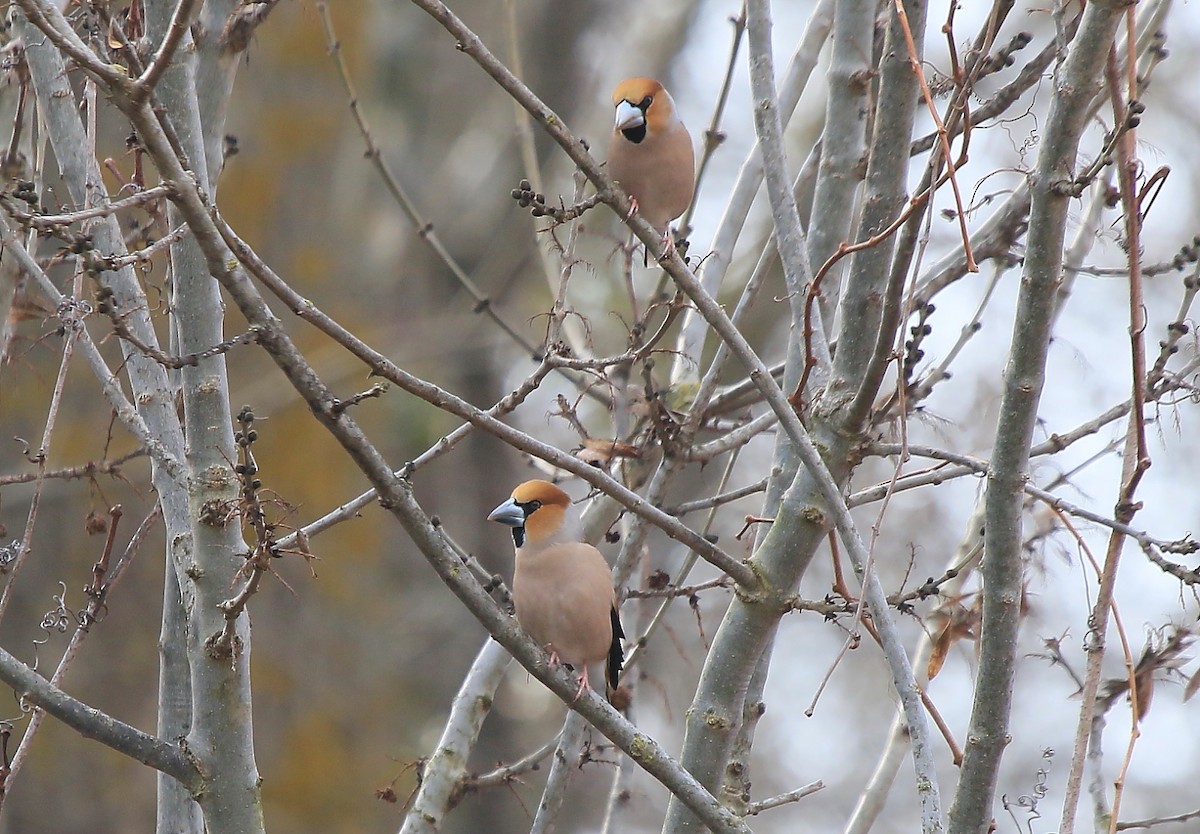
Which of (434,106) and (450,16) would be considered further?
(434,106)

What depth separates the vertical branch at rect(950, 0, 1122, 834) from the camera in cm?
227

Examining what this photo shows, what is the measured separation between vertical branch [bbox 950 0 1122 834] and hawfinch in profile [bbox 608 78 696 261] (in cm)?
150

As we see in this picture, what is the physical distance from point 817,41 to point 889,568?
9.10m

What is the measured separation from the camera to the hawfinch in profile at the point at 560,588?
12.1 feet

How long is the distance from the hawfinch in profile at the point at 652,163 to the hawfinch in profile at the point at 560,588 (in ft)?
2.89

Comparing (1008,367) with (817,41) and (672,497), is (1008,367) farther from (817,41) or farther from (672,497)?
(672,497)

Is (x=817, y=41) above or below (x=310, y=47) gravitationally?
below

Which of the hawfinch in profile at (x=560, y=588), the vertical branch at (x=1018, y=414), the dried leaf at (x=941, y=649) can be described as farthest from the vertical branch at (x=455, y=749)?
the vertical branch at (x=1018, y=414)

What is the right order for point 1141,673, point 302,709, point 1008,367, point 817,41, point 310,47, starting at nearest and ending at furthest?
point 1008,367
point 1141,673
point 817,41
point 302,709
point 310,47

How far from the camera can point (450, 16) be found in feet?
7.84

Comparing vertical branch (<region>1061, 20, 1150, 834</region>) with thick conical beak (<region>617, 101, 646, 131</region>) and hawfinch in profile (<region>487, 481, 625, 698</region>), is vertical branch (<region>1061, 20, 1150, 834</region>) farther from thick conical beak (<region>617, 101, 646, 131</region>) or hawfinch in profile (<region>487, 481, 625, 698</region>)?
thick conical beak (<region>617, 101, 646, 131</region>)

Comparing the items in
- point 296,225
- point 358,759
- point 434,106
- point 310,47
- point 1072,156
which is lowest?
point 1072,156

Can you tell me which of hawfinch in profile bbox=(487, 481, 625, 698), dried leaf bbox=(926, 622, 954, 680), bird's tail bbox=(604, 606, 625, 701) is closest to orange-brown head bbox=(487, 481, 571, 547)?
hawfinch in profile bbox=(487, 481, 625, 698)

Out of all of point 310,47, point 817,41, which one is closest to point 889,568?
point 310,47
